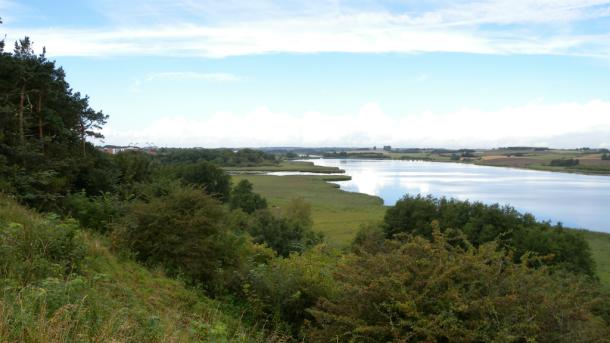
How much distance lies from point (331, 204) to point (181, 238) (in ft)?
150

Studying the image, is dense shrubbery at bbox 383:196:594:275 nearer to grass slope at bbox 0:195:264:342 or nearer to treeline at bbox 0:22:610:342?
treeline at bbox 0:22:610:342

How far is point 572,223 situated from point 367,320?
44674 mm

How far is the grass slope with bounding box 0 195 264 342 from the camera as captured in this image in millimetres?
3744

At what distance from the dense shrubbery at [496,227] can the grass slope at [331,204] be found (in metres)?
5.24

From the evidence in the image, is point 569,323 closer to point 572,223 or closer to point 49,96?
point 49,96

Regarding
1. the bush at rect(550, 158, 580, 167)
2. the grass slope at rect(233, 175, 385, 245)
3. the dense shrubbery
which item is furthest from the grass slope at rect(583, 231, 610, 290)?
the bush at rect(550, 158, 580, 167)

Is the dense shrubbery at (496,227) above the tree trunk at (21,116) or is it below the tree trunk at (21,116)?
below

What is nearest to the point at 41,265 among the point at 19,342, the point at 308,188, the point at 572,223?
the point at 19,342

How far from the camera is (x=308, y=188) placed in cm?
7506

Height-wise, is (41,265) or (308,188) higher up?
(41,265)

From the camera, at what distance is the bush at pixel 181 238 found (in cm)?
1134

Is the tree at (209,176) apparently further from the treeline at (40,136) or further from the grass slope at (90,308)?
the grass slope at (90,308)

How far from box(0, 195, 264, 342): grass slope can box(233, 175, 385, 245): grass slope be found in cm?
2320

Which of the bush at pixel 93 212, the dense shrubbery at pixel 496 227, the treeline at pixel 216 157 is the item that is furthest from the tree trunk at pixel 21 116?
the treeline at pixel 216 157
